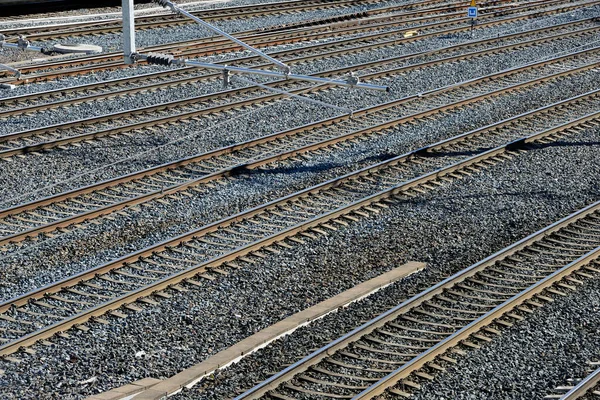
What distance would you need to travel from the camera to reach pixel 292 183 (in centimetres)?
1490

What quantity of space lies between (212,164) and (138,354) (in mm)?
6274

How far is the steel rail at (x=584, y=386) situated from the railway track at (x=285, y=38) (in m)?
13.4

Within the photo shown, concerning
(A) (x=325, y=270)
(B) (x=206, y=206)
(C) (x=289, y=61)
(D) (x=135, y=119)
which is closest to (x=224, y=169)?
(B) (x=206, y=206)

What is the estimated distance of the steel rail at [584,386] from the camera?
895 cm

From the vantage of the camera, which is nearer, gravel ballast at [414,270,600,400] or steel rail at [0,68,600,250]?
gravel ballast at [414,270,600,400]

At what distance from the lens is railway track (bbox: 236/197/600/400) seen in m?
9.16

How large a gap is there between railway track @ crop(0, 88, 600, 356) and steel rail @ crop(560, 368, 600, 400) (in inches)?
174

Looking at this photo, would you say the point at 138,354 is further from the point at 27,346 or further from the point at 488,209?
the point at 488,209

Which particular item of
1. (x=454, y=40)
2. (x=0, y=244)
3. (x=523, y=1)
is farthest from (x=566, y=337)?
(x=523, y=1)

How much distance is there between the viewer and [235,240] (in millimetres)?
12609

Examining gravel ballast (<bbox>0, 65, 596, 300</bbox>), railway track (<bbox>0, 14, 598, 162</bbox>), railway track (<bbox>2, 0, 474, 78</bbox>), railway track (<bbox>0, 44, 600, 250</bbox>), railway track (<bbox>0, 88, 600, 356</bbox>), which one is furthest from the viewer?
railway track (<bbox>2, 0, 474, 78</bbox>)

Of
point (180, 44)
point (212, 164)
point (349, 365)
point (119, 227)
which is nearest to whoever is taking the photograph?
point (349, 365)

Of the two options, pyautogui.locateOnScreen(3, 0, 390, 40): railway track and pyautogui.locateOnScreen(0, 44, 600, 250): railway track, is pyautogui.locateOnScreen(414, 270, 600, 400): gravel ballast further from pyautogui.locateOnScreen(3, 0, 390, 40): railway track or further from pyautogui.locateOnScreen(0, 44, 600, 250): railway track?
pyautogui.locateOnScreen(3, 0, 390, 40): railway track

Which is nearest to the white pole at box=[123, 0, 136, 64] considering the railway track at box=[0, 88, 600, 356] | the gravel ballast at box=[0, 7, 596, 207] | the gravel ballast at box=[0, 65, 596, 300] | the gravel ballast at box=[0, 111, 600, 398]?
the gravel ballast at box=[0, 65, 596, 300]
